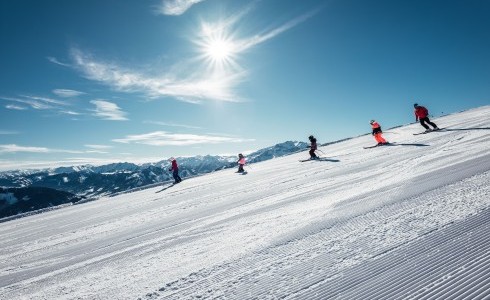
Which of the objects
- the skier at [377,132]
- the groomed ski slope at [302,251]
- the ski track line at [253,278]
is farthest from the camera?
the skier at [377,132]

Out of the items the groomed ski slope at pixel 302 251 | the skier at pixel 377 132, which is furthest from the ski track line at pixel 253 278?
the skier at pixel 377 132

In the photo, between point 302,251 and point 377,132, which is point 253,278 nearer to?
point 302,251

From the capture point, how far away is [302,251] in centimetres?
411

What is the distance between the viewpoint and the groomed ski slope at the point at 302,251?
10.2 ft

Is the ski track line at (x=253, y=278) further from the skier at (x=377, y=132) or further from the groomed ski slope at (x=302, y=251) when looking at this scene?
the skier at (x=377, y=132)

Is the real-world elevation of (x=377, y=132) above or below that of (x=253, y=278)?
above

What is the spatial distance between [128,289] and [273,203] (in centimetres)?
443

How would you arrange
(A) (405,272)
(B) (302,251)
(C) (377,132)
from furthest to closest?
1. (C) (377,132)
2. (B) (302,251)
3. (A) (405,272)

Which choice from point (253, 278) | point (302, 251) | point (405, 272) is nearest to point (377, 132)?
point (302, 251)

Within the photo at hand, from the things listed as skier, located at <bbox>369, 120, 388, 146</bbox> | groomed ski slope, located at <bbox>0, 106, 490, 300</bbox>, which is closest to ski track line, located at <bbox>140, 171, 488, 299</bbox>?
groomed ski slope, located at <bbox>0, 106, 490, 300</bbox>

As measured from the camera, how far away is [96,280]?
4500 millimetres

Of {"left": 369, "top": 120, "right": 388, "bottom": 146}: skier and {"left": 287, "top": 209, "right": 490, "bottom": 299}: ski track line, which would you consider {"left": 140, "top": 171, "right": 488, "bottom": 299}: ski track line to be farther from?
{"left": 369, "top": 120, "right": 388, "bottom": 146}: skier

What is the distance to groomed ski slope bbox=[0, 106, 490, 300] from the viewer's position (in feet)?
10.2

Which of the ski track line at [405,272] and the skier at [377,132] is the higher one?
the skier at [377,132]
